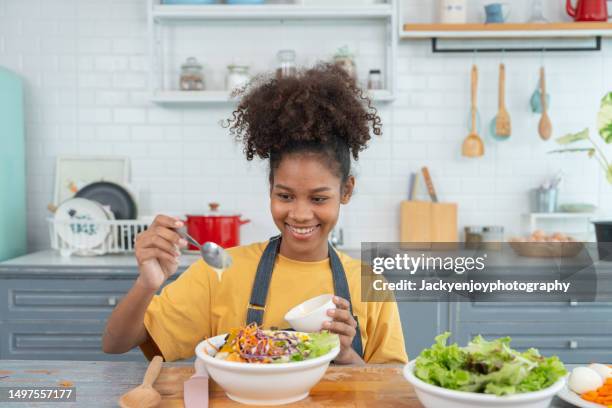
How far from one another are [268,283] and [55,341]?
179 cm

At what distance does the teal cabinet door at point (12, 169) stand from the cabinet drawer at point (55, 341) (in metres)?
0.45

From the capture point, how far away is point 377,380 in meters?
1.27

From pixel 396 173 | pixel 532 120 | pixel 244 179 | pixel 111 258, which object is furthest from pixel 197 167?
pixel 532 120

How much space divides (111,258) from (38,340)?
0.50 metres

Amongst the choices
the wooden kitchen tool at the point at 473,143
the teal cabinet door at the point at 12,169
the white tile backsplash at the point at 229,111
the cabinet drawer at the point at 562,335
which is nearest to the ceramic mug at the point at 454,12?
the white tile backsplash at the point at 229,111

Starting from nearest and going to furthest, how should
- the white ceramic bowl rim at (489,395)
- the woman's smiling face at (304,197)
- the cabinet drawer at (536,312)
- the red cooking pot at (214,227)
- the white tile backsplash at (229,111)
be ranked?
1. the white ceramic bowl rim at (489,395)
2. the woman's smiling face at (304,197)
3. the cabinet drawer at (536,312)
4. the red cooking pot at (214,227)
5. the white tile backsplash at (229,111)

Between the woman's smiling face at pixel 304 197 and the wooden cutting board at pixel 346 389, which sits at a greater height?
the woman's smiling face at pixel 304 197

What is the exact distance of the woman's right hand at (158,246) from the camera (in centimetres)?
132

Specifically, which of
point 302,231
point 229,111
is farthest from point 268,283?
point 229,111

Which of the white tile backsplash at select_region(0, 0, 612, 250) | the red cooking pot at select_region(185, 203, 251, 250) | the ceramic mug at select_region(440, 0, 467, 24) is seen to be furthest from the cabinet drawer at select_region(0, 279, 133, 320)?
the ceramic mug at select_region(440, 0, 467, 24)

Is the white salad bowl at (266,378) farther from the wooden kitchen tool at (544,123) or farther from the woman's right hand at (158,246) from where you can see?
the wooden kitchen tool at (544,123)

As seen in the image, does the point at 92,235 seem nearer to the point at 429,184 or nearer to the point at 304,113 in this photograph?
the point at 429,184

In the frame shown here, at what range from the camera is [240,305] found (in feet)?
5.50

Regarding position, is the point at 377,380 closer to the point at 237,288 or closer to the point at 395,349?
the point at 395,349
